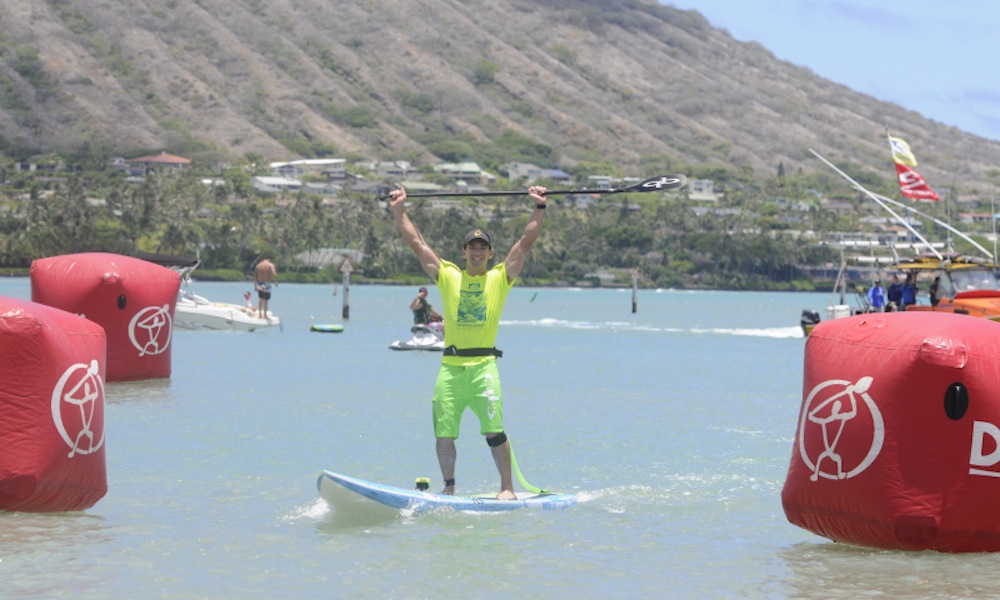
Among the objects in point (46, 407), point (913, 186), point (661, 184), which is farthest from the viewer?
point (913, 186)

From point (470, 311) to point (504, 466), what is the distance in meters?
1.36

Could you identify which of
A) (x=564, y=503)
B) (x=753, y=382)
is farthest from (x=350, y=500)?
(x=753, y=382)

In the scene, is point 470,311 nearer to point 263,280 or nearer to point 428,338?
point 428,338

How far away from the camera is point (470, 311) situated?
475 inches

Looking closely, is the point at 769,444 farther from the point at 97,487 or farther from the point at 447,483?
the point at 97,487

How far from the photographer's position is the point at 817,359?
35.6 ft

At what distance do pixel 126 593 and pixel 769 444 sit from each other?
37.6 ft

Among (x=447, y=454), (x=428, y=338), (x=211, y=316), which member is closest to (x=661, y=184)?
(x=447, y=454)

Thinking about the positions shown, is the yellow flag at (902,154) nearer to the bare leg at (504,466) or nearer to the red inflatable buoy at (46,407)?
the bare leg at (504,466)

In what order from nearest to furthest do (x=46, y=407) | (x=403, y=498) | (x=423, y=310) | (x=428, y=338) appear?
(x=46, y=407)
(x=403, y=498)
(x=423, y=310)
(x=428, y=338)

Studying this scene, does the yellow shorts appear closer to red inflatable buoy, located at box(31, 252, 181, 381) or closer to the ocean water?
the ocean water

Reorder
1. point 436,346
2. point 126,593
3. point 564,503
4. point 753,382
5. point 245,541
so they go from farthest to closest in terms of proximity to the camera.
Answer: point 436,346
point 753,382
point 564,503
point 245,541
point 126,593

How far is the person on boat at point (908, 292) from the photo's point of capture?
39.2 meters

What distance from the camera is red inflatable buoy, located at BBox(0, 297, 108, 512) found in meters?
11.4
